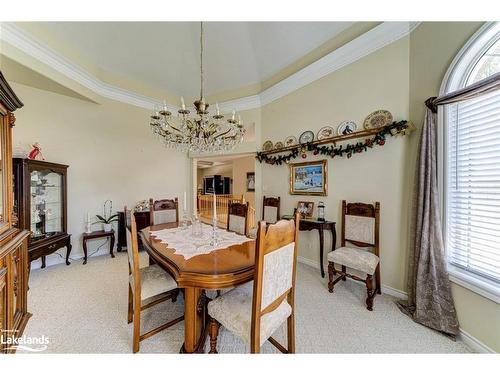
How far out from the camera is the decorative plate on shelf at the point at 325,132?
9.25 feet

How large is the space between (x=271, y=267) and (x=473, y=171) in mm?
1931

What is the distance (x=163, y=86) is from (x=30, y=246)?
142 inches

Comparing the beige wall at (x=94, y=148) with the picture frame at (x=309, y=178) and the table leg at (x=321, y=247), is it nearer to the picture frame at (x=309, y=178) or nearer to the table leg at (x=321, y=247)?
the picture frame at (x=309, y=178)

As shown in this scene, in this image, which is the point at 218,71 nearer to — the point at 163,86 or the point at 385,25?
the point at 163,86

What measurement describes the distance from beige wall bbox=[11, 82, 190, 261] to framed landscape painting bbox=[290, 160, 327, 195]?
289 centimetres

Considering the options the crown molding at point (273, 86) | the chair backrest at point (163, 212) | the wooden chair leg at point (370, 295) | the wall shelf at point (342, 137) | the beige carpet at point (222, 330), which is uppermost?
the crown molding at point (273, 86)

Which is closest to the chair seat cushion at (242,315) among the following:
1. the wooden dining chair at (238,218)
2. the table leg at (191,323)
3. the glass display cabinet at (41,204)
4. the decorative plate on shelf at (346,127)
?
the table leg at (191,323)

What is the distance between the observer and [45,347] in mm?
1488

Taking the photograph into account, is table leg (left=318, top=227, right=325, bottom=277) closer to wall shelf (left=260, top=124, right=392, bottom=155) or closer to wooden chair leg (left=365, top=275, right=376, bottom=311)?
wooden chair leg (left=365, top=275, right=376, bottom=311)

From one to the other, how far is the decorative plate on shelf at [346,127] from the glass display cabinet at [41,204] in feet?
13.7

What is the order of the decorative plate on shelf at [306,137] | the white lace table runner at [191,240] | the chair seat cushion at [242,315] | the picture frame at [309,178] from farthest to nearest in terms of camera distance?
the decorative plate on shelf at [306,137], the picture frame at [309,178], the white lace table runner at [191,240], the chair seat cushion at [242,315]

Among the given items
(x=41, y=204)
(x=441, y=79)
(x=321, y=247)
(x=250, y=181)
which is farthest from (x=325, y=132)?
(x=250, y=181)

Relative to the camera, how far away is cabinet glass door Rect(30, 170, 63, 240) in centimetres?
272
